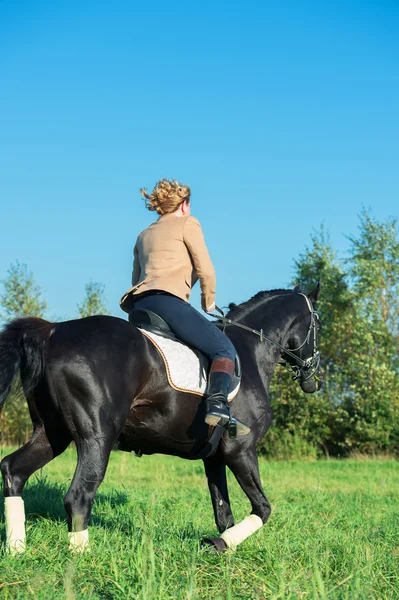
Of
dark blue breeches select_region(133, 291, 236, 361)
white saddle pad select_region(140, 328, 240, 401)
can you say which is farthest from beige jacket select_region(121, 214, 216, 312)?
white saddle pad select_region(140, 328, 240, 401)

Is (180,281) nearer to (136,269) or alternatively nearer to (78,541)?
(136,269)

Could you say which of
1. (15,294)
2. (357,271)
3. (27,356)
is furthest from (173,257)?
(15,294)

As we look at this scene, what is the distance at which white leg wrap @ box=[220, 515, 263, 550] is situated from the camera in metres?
5.81

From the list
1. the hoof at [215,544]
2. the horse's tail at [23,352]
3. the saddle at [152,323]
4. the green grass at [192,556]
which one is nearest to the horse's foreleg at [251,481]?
the green grass at [192,556]

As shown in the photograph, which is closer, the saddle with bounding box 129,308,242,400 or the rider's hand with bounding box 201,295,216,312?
the saddle with bounding box 129,308,242,400

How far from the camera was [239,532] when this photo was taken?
594 cm

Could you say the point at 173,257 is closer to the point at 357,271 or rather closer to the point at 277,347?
the point at 277,347

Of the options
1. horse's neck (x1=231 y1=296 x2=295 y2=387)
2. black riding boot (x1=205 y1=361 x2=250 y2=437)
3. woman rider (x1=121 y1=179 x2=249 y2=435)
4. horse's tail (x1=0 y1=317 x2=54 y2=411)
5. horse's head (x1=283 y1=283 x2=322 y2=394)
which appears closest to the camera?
horse's tail (x1=0 y1=317 x2=54 y2=411)

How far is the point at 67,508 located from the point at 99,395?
89cm

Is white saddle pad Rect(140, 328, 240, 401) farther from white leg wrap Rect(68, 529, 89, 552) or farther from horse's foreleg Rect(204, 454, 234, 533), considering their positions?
white leg wrap Rect(68, 529, 89, 552)

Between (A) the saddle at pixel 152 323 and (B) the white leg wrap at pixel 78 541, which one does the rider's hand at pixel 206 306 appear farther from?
(B) the white leg wrap at pixel 78 541

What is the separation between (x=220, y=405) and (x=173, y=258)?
143 centimetres

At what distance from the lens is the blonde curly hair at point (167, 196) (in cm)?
645

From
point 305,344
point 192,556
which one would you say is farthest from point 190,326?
point 305,344
